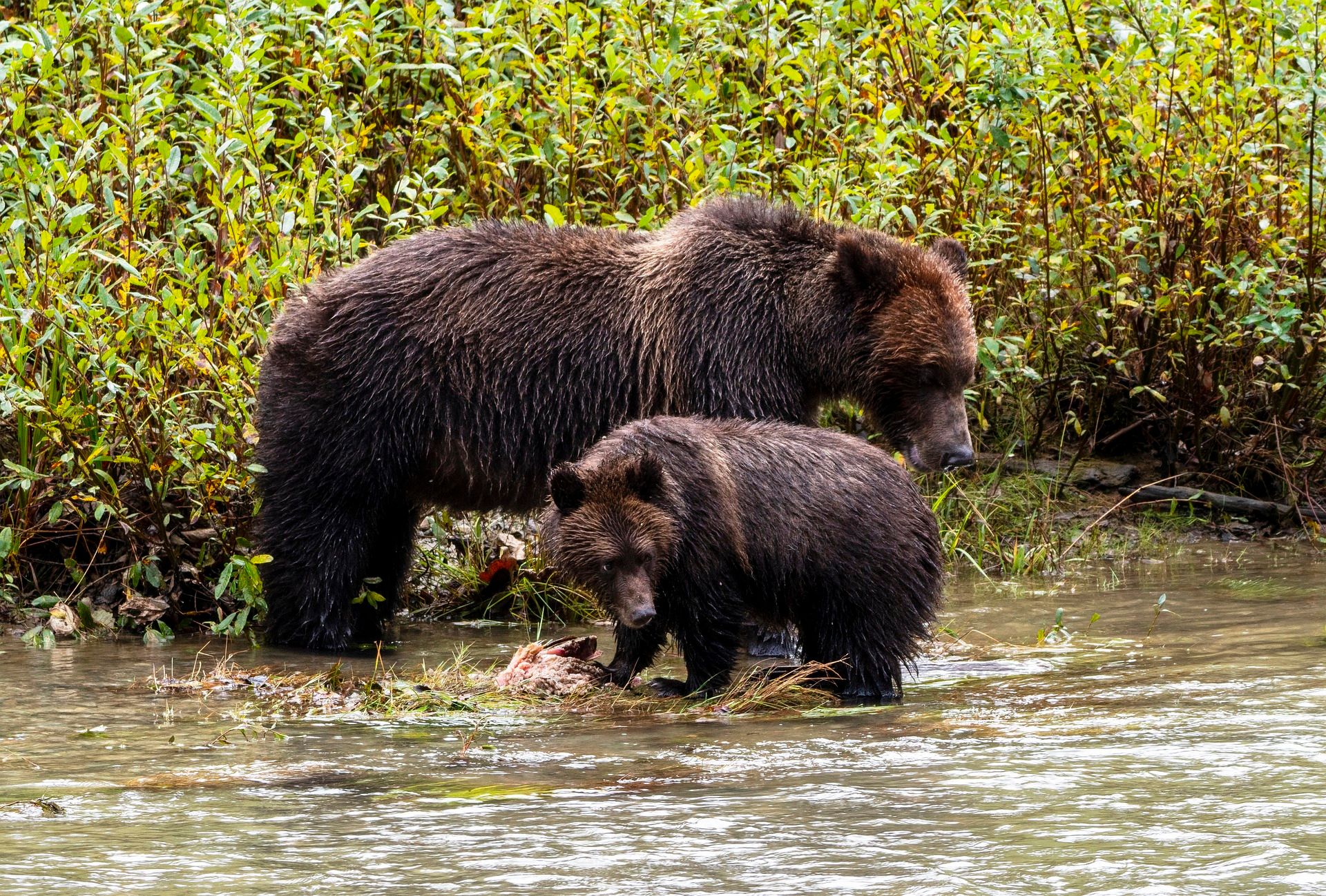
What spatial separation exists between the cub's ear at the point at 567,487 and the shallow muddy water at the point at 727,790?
0.82m

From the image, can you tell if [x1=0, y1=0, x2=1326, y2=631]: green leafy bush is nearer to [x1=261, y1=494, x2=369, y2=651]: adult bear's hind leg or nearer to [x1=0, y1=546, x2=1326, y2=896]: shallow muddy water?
[x1=261, y1=494, x2=369, y2=651]: adult bear's hind leg

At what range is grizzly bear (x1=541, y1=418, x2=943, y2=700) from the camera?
6.65m

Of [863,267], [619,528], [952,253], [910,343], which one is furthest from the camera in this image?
[952,253]

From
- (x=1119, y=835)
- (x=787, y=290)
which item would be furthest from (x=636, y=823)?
(x=787, y=290)

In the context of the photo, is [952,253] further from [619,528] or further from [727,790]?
[727,790]

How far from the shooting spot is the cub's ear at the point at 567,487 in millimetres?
6617

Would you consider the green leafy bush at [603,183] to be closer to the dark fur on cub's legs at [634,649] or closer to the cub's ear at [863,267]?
Result: the cub's ear at [863,267]

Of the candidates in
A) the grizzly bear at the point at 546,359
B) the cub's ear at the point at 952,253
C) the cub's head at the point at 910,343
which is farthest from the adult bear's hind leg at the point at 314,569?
the cub's ear at the point at 952,253

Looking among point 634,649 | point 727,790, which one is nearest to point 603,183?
point 634,649

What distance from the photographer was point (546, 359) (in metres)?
8.00

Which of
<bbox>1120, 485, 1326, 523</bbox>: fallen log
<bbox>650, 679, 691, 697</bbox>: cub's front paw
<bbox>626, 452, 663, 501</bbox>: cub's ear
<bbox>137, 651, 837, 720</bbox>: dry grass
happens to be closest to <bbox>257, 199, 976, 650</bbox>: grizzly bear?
<bbox>137, 651, 837, 720</bbox>: dry grass

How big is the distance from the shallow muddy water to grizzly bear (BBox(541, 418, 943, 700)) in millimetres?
378

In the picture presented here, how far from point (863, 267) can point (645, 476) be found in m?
1.91

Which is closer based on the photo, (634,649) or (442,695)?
(442,695)
